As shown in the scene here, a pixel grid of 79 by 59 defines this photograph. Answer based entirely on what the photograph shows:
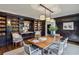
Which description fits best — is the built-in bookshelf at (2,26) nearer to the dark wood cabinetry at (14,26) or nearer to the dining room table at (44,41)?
the dark wood cabinetry at (14,26)

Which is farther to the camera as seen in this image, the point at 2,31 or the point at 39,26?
the point at 39,26

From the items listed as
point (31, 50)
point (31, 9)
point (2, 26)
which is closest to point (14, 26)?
point (2, 26)

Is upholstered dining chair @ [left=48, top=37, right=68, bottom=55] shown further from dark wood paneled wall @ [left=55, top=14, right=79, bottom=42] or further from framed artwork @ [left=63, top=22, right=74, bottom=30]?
framed artwork @ [left=63, top=22, right=74, bottom=30]

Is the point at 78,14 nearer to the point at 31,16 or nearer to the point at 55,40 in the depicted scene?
the point at 55,40

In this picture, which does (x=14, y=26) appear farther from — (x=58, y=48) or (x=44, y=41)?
(x=58, y=48)

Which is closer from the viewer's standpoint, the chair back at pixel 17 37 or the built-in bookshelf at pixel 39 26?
the chair back at pixel 17 37

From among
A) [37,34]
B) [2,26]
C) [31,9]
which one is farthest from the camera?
[37,34]

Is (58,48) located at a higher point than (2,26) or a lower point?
lower

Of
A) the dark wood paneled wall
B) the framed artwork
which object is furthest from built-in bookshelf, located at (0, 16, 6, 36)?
the framed artwork

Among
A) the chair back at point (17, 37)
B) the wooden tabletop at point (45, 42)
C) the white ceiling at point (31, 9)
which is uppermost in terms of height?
the white ceiling at point (31, 9)

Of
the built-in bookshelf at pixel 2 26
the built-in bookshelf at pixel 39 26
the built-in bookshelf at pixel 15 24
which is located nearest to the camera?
the built-in bookshelf at pixel 2 26

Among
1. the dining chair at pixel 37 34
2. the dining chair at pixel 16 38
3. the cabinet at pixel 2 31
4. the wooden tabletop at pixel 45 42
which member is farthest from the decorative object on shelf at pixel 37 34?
the cabinet at pixel 2 31

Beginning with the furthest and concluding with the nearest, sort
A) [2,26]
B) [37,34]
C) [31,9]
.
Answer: [37,34]
[31,9]
[2,26]
